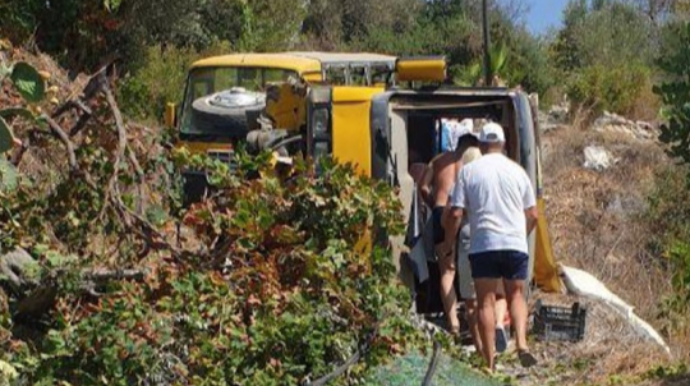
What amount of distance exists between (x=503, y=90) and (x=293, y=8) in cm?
2313

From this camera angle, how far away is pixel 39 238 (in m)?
8.18

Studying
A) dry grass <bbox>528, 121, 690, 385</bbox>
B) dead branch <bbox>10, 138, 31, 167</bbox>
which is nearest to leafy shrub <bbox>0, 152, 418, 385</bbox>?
dead branch <bbox>10, 138, 31, 167</bbox>

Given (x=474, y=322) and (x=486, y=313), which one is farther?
(x=474, y=322)

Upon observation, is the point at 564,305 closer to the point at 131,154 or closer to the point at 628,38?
the point at 131,154

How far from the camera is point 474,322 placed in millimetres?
10938

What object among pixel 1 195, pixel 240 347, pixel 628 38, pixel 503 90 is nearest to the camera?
pixel 240 347

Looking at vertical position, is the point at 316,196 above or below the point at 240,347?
above

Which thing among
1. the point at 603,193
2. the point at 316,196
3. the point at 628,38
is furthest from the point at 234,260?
the point at 628,38

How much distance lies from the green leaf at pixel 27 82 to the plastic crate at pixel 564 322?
264 inches

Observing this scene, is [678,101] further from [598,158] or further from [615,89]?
[615,89]

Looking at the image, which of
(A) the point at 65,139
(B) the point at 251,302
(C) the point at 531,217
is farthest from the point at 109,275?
(C) the point at 531,217

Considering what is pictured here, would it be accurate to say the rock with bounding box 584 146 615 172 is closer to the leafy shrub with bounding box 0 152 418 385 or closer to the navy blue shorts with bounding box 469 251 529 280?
the navy blue shorts with bounding box 469 251 529 280

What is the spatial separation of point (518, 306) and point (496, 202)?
77cm

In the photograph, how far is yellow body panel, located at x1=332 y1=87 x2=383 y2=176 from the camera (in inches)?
425
